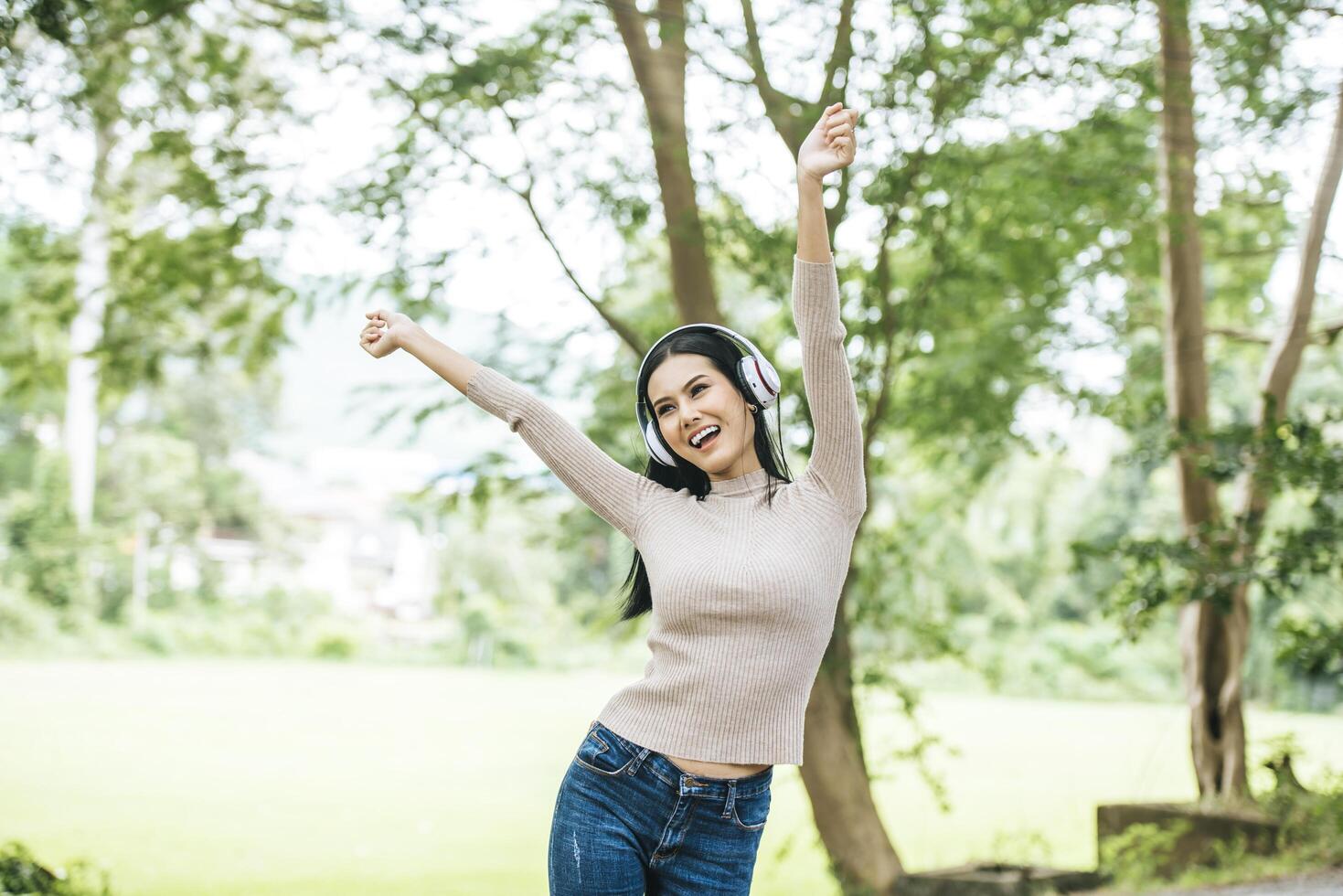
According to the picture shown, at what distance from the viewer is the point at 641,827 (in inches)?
64.7

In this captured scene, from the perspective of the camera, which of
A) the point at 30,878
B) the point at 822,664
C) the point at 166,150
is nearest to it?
the point at 30,878

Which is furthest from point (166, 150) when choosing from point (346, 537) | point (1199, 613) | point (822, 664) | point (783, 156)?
point (346, 537)

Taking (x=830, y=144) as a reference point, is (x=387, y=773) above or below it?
below

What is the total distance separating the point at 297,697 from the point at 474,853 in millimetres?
9112

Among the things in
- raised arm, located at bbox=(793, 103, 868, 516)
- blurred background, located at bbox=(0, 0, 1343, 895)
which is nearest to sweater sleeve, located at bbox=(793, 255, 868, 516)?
raised arm, located at bbox=(793, 103, 868, 516)

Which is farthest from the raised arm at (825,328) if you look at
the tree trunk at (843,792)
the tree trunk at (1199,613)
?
the tree trunk at (1199,613)

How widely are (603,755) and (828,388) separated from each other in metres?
0.53

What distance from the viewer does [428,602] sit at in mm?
30453

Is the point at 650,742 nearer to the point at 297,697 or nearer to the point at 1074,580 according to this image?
the point at 297,697

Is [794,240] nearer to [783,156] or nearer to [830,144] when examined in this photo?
[783,156]

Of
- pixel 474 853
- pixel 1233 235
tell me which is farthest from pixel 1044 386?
pixel 474 853

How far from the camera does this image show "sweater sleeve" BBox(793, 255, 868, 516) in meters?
1.70

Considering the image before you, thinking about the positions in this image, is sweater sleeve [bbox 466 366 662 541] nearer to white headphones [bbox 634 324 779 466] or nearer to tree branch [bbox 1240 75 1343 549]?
white headphones [bbox 634 324 779 466]

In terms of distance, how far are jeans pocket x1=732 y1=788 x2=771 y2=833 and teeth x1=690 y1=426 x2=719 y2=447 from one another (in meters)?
0.45
